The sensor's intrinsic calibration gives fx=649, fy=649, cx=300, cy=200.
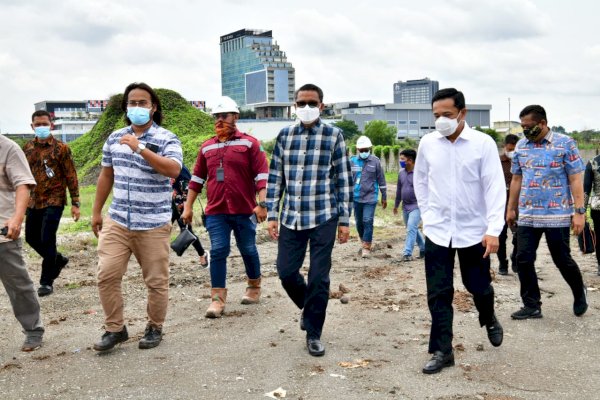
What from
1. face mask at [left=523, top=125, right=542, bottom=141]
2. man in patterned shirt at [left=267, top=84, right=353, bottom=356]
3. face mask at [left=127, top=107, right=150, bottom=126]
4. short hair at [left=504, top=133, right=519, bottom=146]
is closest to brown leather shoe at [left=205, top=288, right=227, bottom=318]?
man in patterned shirt at [left=267, top=84, right=353, bottom=356]

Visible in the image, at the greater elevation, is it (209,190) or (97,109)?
(97,109)

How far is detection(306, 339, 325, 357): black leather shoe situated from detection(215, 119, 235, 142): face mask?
7.39ft

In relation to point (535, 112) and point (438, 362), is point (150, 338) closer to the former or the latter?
point (438, 362)

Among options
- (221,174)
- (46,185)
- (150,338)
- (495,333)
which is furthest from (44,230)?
(495,333)

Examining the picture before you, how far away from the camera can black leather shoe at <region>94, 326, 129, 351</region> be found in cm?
521

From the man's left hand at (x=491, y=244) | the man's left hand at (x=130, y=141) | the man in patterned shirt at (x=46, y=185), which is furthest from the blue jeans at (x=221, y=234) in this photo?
the man's left hand at (x=491, y=244)

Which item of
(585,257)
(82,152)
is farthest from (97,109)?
(585,257)

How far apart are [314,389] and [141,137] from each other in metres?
2.43

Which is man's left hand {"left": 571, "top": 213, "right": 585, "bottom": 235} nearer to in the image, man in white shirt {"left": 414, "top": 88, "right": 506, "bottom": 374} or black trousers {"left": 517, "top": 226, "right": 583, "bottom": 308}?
black trousers {"left": 517, "top": 226, "right": 583, "bottom": 308}

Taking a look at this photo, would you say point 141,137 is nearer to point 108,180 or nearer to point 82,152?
point 108,180

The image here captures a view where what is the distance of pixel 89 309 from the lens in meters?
7.04

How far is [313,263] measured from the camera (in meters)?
5.25

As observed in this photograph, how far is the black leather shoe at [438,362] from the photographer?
4.69 metres

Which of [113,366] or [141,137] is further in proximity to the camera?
[141,137]
